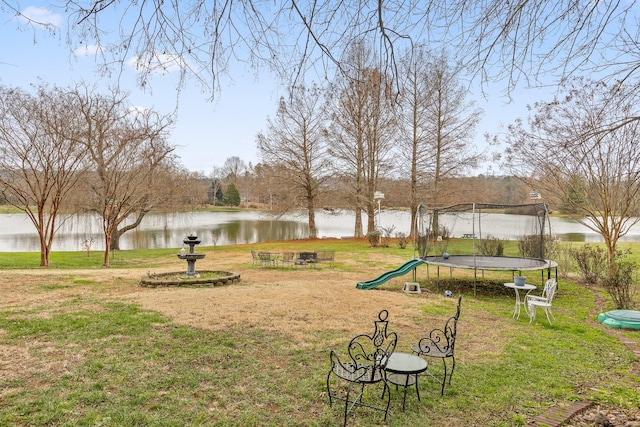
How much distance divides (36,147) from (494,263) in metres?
16.1

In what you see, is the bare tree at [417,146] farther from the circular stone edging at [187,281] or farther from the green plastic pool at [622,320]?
the green plastic pool at [622,320]

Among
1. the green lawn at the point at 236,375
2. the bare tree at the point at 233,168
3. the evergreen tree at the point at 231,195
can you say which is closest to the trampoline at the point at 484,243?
the green lawn at the point at 236,375

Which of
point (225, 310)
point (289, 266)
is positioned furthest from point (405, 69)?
point (289, 266)

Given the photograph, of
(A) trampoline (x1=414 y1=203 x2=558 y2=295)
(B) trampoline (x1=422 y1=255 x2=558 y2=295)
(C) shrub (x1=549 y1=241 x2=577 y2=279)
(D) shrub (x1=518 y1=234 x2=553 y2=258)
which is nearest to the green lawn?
(B) trampoline (x1=422 y1=255 x2=558 y2=295)

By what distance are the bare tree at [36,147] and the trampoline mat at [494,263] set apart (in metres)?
13.6

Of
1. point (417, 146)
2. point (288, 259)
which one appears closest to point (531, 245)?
point (288, 259)

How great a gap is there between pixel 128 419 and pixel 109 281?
8.84m

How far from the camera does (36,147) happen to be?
14641mm

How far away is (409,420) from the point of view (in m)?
3.86

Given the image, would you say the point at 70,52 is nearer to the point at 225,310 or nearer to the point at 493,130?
the point at 225,310

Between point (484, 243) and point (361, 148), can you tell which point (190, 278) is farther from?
point (361, 148)

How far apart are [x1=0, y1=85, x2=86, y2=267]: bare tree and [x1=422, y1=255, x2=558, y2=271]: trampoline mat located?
1359 centimetres

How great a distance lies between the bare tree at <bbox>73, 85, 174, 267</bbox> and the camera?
53.7 ft

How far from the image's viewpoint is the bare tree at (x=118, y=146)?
1636 centimetres
